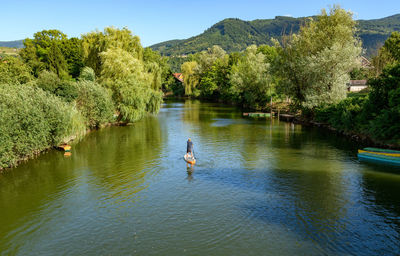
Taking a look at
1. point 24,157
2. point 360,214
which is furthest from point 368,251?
point 24,157

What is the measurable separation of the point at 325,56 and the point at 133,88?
30.6 metres

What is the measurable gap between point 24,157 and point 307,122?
146 feet

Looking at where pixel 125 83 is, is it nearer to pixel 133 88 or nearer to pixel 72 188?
pixel 133 88

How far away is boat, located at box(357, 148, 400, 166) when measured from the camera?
25.8m

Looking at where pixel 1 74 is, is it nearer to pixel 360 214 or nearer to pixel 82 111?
pixel 82 111

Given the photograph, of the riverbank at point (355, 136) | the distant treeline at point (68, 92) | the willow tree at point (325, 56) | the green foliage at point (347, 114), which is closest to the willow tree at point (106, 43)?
the distant treeline at point (68, 92)

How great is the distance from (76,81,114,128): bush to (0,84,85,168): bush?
23.5ft

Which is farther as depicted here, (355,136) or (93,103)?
(93,103)

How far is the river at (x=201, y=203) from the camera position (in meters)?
13.4

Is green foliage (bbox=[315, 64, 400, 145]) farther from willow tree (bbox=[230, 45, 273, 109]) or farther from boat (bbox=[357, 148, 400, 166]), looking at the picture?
willow tree (bbox=[230, 45, 273, 109])

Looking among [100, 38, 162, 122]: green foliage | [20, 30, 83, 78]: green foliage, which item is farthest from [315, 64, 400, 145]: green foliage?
[20, 30, 83, 78]: green foliage

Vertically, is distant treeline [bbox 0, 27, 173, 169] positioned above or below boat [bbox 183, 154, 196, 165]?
above

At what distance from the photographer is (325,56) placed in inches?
1786

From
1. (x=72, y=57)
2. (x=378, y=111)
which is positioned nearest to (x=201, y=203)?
(x=378, y=111)
